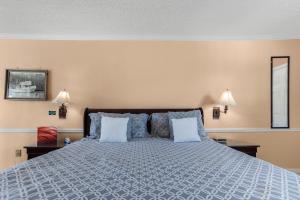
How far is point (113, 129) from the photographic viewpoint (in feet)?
9.70

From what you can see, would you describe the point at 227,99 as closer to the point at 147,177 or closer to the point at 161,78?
the point at 161,78

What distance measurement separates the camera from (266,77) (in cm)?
371

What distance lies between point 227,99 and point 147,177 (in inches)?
93.8

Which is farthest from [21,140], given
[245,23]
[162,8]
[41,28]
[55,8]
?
[245,23]

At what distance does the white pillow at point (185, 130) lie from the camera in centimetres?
295

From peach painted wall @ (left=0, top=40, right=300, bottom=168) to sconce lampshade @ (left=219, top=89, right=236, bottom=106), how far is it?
18cm

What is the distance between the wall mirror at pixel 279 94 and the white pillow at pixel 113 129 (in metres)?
2.51

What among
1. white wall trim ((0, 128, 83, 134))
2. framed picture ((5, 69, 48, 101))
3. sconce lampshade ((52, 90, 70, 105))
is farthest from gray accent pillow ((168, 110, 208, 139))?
framed picture ((5, 69, 48, 101))

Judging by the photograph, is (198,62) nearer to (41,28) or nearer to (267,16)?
(267,16)

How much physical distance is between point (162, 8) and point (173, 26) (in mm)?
609

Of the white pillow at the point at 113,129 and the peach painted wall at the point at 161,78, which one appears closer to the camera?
the white pillow at the point at 113,129

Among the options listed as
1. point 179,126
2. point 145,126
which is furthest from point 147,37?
point 179,126

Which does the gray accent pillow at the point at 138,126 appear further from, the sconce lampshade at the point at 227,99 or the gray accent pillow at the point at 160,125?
the sconce lampshade at the point at 227,99

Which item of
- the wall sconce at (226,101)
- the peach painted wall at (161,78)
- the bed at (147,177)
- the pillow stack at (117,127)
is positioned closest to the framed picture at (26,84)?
the peach painted wall at (161,78)
